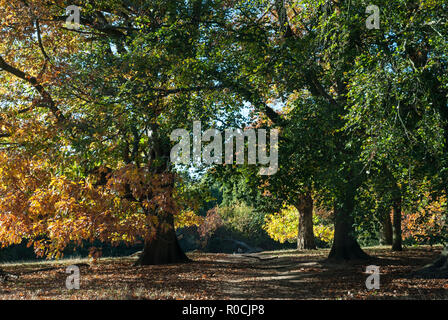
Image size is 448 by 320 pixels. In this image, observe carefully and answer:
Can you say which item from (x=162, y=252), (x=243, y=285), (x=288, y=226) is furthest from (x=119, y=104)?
(x=288, y=226)

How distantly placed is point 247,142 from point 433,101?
5435 millimetres

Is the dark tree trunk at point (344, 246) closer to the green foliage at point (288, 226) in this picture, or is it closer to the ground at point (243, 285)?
the ground at point (243, 285)

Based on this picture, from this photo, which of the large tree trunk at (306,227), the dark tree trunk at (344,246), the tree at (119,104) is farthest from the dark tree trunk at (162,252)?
the large tree trunk at (306,227)

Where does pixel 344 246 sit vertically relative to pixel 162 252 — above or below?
above

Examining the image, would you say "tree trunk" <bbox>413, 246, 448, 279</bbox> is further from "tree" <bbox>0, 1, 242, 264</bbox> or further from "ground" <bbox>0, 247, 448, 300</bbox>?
"tree" <bbox>0, 1, 242, 264</bbox>

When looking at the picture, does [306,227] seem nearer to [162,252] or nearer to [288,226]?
[288,226]

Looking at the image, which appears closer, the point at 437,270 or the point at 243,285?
the point at 437,270

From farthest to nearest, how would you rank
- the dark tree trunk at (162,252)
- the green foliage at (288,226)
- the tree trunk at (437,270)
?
the green foliage at (288,226)
the dark tree trunk at (162,252)
the tree trunk at (437,270)

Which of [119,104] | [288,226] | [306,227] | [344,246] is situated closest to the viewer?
[119,104]


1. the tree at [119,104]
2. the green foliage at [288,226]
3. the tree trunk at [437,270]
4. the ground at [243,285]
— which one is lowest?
the ground at [243,285]

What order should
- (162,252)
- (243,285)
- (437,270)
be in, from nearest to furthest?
(437,270) → (243,285) → (162,252)

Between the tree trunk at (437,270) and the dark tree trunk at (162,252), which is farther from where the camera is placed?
the dark tree trunk at (162,252)

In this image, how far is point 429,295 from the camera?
8.71 metres

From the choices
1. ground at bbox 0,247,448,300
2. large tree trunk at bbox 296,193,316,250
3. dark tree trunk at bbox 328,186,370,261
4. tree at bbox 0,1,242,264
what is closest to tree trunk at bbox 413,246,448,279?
ground at bbox 0,247,448,300
